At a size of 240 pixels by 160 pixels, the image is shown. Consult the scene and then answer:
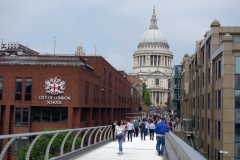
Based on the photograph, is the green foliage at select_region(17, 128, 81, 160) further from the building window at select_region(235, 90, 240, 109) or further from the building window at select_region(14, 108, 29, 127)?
the building window at select_region(14, 108, 29, 127)

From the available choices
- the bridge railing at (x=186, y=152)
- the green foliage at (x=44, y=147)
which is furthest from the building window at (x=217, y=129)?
the bridge railing at (x=186, y=152)

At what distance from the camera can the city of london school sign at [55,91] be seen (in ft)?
122

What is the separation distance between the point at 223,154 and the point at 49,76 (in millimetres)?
19262

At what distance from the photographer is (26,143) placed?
1095 cm

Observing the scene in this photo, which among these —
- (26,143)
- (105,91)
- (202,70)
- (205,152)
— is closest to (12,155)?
(26,143)

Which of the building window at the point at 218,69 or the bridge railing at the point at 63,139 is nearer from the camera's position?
the bridge railing at the point at 63,139

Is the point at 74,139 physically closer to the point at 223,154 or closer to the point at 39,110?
the point at 223,154

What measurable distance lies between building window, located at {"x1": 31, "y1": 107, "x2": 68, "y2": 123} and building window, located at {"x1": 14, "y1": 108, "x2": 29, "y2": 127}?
0.72 meters

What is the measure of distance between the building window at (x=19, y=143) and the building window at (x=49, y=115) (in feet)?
87.5

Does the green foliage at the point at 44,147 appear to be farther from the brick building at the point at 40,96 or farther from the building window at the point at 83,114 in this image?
the building window at the point at 83,114

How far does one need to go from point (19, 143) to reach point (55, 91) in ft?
87.1

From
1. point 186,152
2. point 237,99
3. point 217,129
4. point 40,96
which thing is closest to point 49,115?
point 40,96

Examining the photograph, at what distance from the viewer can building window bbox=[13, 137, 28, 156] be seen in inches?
407

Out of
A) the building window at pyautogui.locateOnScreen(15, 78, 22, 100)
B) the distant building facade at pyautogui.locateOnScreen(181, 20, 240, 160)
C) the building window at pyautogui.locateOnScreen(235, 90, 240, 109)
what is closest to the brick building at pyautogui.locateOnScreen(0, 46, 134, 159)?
the building window at pyautogui.locateOnScreen(15, 78, 22, 100)
